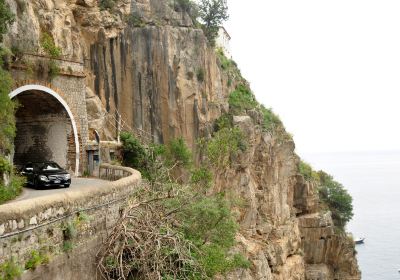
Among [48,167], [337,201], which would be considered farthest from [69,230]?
[337,201]

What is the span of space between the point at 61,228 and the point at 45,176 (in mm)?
9562

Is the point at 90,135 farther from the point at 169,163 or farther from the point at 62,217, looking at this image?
the point at 62,217

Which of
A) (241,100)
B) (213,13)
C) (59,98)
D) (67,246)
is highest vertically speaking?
(213,13)

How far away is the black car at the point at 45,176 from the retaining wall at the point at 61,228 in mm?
6219

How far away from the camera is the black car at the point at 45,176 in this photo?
19.2 meters

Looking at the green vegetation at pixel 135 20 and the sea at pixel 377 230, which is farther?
the sea at pixel 377 230

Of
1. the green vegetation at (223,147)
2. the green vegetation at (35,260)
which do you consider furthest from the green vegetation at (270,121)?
the green vegetation at (35,260)

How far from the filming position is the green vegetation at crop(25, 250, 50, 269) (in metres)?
8.89

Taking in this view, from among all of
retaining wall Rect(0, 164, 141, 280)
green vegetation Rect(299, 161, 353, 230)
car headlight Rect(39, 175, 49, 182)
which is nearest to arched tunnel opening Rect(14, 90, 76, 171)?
car headlight Rect(39, 175, 49, 182)

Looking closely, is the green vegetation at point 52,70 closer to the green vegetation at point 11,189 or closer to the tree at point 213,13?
the green vegetation at point 11,189

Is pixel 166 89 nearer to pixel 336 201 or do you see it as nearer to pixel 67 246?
pixel 67 246

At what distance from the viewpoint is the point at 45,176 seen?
19.3 metres

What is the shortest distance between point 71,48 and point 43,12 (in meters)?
2.79

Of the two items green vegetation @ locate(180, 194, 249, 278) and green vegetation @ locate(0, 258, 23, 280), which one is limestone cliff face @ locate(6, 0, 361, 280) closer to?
green vegetation @ locate(180, 194, 249, 278)
